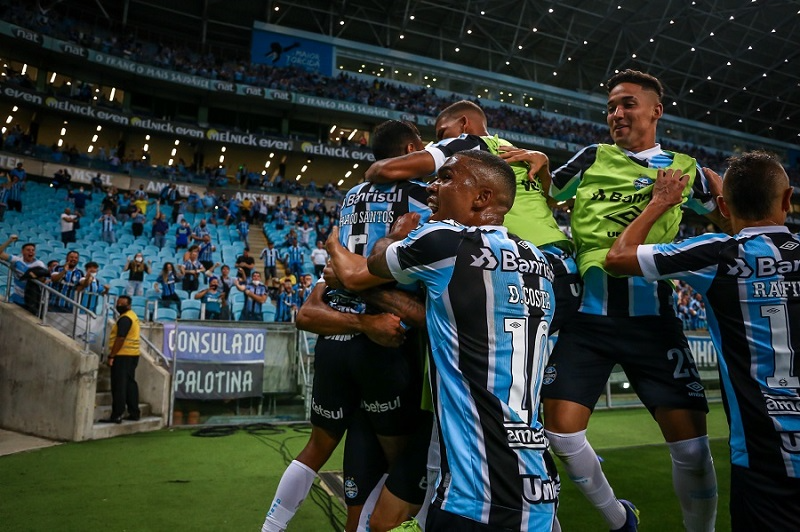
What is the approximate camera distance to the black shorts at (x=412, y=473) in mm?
2342

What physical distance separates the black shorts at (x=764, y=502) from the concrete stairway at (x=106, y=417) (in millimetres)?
7942

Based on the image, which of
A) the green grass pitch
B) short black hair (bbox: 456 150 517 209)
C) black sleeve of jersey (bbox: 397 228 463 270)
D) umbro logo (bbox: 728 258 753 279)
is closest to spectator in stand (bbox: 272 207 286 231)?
the green grass pitch

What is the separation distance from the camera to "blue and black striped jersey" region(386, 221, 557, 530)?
169 centimetres

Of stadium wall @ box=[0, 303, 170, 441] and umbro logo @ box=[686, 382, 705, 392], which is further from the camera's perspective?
stadium wall @ box=[0, 303, 170, 441]

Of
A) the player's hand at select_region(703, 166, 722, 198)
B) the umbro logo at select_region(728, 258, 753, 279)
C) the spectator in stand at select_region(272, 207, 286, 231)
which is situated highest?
the spectator in stand at select_region(272, 207, 286, 231)

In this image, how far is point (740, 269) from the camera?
216 centimetres

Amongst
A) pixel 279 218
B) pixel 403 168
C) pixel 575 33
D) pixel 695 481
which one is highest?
pixel 575 33

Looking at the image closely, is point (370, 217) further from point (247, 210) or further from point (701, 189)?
point (247, 210)

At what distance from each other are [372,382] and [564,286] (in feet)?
3.82

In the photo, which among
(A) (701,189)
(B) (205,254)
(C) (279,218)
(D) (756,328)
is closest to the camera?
(D) (756,328)

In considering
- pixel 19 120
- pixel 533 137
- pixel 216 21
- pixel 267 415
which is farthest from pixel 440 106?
pixel 267 415

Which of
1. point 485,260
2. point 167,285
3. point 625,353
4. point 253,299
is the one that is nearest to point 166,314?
point 167,285

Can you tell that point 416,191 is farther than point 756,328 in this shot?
Yes

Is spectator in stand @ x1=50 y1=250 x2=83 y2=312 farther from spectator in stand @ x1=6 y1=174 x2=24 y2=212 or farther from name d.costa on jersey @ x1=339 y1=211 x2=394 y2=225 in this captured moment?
name d.costa on jersey @ x1=339 y1=211 x2=394 y2=225
